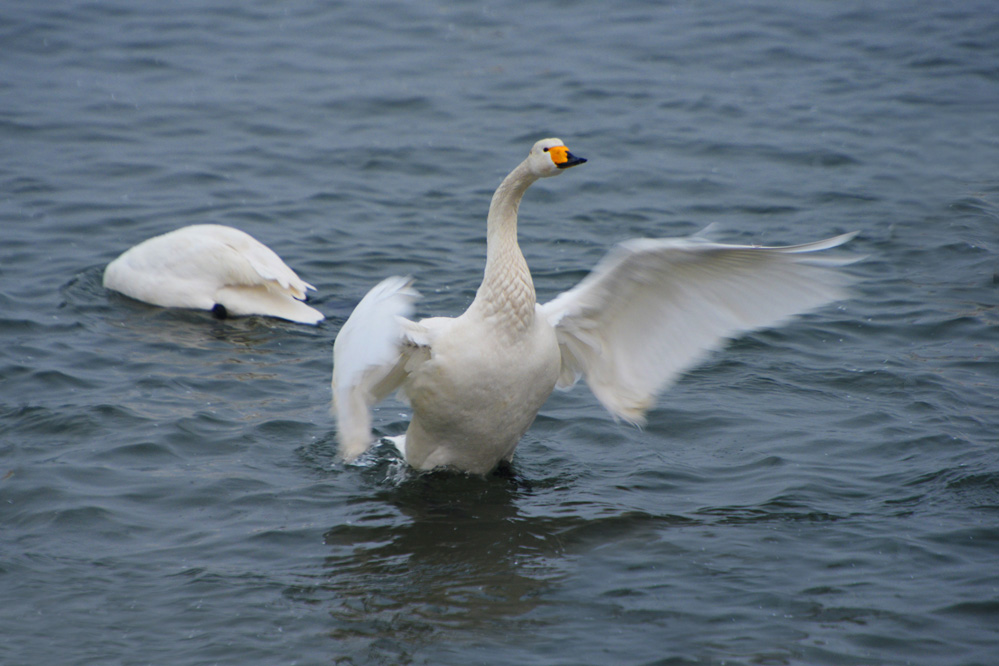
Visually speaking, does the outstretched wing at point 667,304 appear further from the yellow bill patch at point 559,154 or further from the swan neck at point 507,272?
the yellow bill patch at point 559,154

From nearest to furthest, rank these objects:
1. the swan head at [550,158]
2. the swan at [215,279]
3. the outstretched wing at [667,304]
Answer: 1. the outstretched wing at [667,304]
2. the swan head at [550,158]
3. the swan at [215,279]

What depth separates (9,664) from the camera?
4527 mm

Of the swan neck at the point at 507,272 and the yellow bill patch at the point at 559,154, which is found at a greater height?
the yellow bill patch at the point at 559,154

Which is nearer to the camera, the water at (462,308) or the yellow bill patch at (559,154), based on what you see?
the water at (462,308)

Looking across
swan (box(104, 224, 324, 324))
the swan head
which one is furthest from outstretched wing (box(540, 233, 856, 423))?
swan (box(104, 224, 324, 324))

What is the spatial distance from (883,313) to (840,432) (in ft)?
6.79

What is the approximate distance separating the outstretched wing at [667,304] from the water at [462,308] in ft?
1.89

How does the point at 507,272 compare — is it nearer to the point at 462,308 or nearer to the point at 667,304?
the point at 667,304

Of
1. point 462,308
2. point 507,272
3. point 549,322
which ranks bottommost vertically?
point 462,308

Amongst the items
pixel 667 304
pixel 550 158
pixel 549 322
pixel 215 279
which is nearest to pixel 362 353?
pixel 549 322

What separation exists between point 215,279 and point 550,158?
3648mm

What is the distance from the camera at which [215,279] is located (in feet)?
A: 27.5

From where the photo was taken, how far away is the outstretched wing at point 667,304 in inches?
217

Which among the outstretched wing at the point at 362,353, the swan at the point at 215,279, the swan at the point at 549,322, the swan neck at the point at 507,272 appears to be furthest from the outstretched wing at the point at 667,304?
the swan at the point at 215,279
